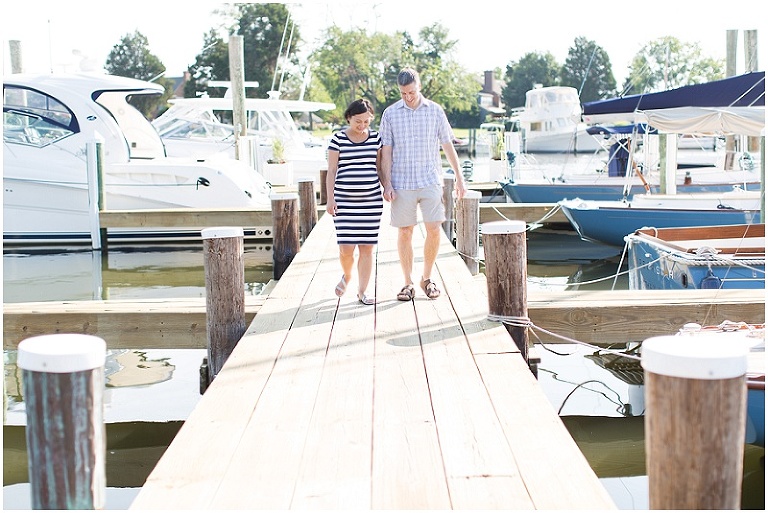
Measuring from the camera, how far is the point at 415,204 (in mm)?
6812

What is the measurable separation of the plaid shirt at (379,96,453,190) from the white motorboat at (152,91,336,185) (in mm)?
16329

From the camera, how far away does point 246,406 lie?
15.2 ft

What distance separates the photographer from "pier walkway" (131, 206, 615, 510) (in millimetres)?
3594

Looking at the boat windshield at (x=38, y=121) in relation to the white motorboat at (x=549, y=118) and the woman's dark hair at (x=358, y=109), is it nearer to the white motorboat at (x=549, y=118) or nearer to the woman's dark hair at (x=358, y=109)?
the woman's dark hair at (x=358, y=109)

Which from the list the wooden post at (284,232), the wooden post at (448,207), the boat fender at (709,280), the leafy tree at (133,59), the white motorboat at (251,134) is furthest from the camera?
the leafy tree at (133,59)

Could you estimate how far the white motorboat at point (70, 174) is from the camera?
16.4 meters

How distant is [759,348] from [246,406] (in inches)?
131

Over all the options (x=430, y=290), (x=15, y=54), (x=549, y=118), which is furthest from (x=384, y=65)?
(x=430, y=290)

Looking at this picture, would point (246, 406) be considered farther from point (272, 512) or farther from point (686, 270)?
point (686, 270)

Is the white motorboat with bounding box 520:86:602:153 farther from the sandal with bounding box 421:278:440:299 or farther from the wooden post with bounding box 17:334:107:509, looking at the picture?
the wooden post with bounding box 17:334:107:509

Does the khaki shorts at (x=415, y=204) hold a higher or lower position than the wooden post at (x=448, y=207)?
higher

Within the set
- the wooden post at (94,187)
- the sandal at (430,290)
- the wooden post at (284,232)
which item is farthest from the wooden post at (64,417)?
the wooden post at (94,187)

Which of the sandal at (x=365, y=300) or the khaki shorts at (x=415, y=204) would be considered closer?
the khaki shorts at (x=415, y=204)

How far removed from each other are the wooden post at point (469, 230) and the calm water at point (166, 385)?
1279 millimetres
